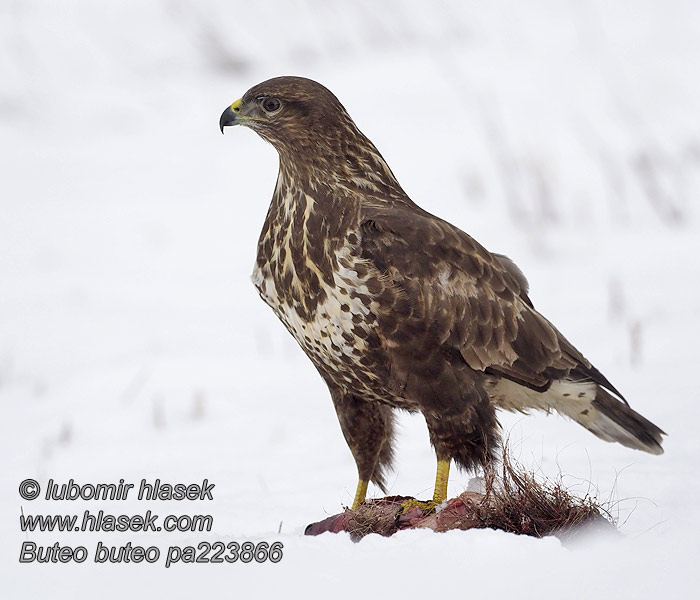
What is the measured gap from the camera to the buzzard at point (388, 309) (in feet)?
12.4

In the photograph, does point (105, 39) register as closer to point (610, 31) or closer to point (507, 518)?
point (610, 31)

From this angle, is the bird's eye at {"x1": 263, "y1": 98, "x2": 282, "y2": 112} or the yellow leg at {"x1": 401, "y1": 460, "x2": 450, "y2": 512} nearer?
the yellow leg at {"x1": 401, "y1": 460, "x2": 450, "y2": 512}

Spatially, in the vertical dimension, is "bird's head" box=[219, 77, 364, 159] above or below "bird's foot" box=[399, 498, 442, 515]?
above

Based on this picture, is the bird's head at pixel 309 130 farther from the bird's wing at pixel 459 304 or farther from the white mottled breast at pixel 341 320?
the white mottled breast at pixel 341 320

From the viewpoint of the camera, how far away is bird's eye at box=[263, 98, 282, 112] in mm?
4145

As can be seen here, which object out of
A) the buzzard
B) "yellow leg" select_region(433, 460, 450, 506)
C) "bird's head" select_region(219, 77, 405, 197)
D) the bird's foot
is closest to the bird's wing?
the buzzard

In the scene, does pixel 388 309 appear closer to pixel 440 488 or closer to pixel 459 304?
pixel 459 304

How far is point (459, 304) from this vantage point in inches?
154

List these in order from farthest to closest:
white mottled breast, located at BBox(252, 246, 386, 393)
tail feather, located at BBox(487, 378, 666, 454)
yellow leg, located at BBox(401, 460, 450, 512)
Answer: tail feather, located at BBox(487, 378, 666, 454) → yellow leg, located at BBox(401, 460, 450, 512) → white mottled breast, located at BBox(252, 246, 386, 393)

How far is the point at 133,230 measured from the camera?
10516 mm

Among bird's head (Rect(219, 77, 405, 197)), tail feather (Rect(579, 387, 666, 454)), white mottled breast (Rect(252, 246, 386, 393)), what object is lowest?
tail feather (Rect(579, 387, 666, 454))

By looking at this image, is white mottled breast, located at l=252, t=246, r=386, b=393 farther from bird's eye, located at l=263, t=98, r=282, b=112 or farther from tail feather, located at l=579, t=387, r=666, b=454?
tail feather, located at l=579, t=387, r=666, b=454

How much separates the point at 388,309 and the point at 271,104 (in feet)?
3.26

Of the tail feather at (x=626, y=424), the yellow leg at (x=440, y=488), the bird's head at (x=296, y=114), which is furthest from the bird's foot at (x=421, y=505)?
the bird's head at (x=296, y=114)
